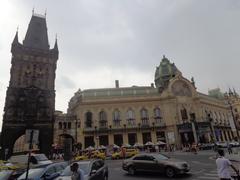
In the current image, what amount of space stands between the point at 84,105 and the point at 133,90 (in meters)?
15.3

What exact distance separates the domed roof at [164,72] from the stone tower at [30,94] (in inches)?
1291

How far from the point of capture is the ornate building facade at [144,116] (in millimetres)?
47312

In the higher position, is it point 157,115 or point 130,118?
point 157,115

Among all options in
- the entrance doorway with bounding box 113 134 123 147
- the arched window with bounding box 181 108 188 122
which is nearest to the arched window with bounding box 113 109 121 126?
the entrance doorway with bounding box 113 134 123 147

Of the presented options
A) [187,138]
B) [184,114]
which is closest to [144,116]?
[184,114]

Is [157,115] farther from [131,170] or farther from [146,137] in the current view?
[131,170]

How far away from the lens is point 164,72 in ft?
201

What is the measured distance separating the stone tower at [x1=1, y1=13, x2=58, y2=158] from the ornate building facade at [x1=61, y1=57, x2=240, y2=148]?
6.39m

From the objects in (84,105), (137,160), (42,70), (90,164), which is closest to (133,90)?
(84,105)

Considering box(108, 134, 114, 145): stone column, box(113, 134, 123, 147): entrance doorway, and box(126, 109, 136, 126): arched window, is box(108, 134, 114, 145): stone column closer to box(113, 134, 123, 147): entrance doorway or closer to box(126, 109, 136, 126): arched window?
box(113, 134, 123, 147): entrance doorway

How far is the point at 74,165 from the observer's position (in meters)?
6.46

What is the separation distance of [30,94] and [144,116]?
28.9m

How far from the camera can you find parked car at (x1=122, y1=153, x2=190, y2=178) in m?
11.6

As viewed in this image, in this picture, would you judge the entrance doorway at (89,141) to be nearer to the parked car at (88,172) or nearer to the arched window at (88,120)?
the arched window at (88,120)
